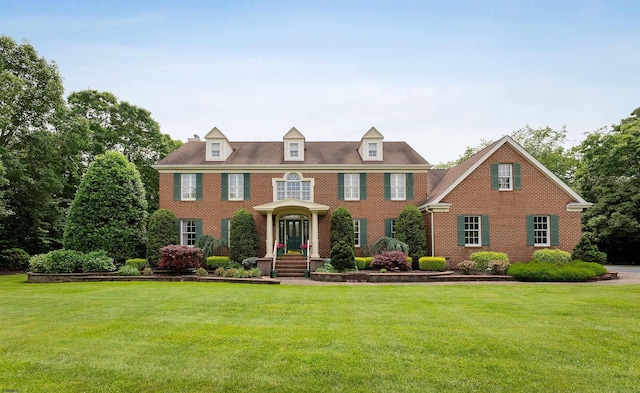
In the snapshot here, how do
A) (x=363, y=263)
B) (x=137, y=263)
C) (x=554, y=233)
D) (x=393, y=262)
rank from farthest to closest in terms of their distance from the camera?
1. (x=554, y=233)
2. (x=363, y=263)
3. (x=137, y=263)
4. (x=393, y=262)

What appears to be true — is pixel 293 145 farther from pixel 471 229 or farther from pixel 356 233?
pixel 471 229

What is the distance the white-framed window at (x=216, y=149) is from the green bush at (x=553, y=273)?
1631 centimetres

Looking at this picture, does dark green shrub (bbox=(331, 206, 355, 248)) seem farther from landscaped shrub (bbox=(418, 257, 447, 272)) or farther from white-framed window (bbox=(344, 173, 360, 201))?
landscaped shrub (bbox=(418, 257, 447, 272))

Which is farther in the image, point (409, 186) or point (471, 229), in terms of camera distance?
point (409, 186)

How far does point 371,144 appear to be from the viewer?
78.5 ft

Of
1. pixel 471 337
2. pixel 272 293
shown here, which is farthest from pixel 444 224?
pixel 471 337

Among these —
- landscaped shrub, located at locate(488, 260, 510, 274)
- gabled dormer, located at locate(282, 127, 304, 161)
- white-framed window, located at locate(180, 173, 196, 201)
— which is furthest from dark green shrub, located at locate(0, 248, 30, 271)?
landscaped shrub, located at locate(488, 260, 510, 274)

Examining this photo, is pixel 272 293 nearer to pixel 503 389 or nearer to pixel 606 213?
pixel 503 389

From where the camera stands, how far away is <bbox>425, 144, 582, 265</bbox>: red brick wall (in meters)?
21.1

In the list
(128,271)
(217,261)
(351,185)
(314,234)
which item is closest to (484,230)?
(351,185)

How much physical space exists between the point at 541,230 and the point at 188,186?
62.4 ft

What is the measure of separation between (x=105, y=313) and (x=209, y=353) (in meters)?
4.44

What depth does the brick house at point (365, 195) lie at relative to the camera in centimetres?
2112

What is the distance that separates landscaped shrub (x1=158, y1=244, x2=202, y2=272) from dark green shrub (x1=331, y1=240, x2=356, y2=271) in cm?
646
